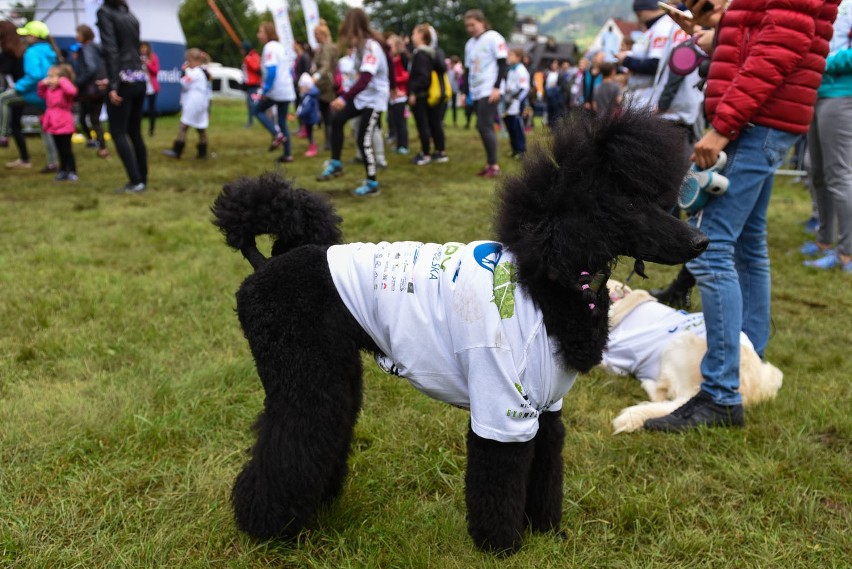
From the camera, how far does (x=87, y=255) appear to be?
488 cm

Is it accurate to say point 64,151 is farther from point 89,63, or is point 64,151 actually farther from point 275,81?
point 275,81

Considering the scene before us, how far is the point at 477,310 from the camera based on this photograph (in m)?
1.67

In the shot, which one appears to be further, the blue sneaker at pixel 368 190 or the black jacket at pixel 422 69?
the black jacket at pixel 422 69

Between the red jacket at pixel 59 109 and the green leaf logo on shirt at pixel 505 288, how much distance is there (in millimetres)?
7776

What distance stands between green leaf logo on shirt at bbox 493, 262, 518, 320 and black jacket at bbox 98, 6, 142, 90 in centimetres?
628

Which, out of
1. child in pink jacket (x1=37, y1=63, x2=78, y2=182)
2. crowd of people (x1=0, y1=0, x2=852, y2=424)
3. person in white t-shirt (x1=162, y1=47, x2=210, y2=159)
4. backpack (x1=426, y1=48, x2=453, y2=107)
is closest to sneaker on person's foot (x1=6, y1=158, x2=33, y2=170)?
crowd of people (x1=0, y1=0, x2=852, y2=424)

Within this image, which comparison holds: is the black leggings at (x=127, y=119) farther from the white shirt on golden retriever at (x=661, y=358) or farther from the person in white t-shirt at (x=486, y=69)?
the white shirt on golden retriever at (x=661, y=358)

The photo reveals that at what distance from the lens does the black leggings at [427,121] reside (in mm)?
9563

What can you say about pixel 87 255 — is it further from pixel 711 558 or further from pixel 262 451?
pixel 711 558

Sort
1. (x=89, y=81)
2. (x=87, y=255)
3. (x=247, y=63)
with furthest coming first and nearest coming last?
(x=247, y=63) → (x=89, y=81) → (x=87, y=255)

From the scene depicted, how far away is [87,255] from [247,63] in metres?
8.01

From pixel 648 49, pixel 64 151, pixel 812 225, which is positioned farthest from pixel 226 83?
pixel 812 225

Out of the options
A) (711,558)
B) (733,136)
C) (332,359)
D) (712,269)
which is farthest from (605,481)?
(733,136)

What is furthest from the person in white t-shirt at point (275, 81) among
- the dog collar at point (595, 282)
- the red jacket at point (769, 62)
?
the dog collar at point (595, 282)
